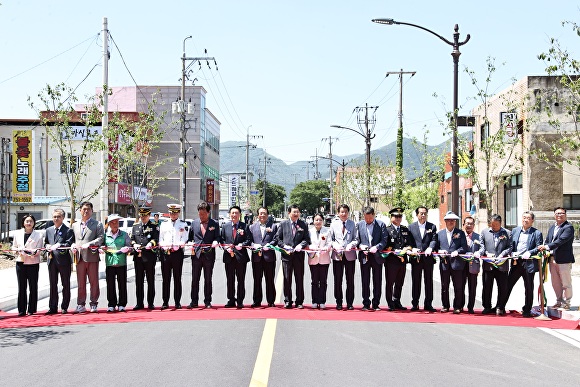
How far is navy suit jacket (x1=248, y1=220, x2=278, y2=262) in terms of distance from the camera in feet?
41.7

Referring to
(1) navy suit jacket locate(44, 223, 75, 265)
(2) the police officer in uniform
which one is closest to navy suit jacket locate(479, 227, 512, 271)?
(2) the police officer in uniform

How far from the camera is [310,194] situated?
150m

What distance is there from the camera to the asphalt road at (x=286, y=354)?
281 inches

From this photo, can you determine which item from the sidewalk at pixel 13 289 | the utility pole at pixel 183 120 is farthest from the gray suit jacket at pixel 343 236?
the utility pole at pixel 183 120

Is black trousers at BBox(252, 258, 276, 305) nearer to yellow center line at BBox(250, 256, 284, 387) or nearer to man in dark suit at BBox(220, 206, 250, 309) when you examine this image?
man in dark suit at BBox(220, 206, 250, 309)

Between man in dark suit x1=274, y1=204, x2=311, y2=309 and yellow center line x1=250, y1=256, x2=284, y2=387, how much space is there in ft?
5.49

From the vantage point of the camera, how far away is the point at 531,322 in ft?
37.8

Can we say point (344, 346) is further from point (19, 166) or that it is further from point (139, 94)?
point (139, 94)

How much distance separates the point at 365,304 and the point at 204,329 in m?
3.61

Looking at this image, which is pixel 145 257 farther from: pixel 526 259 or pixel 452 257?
pixel 526 259

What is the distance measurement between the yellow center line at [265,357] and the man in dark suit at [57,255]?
4008 millimetres

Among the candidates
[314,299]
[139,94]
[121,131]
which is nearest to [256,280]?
[314,299]

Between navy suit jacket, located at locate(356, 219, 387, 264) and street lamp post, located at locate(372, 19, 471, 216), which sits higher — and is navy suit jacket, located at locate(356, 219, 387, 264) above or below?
below

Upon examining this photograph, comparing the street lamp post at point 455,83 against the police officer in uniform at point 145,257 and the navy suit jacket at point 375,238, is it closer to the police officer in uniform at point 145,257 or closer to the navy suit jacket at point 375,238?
the navy suit jacket at point 375,238
